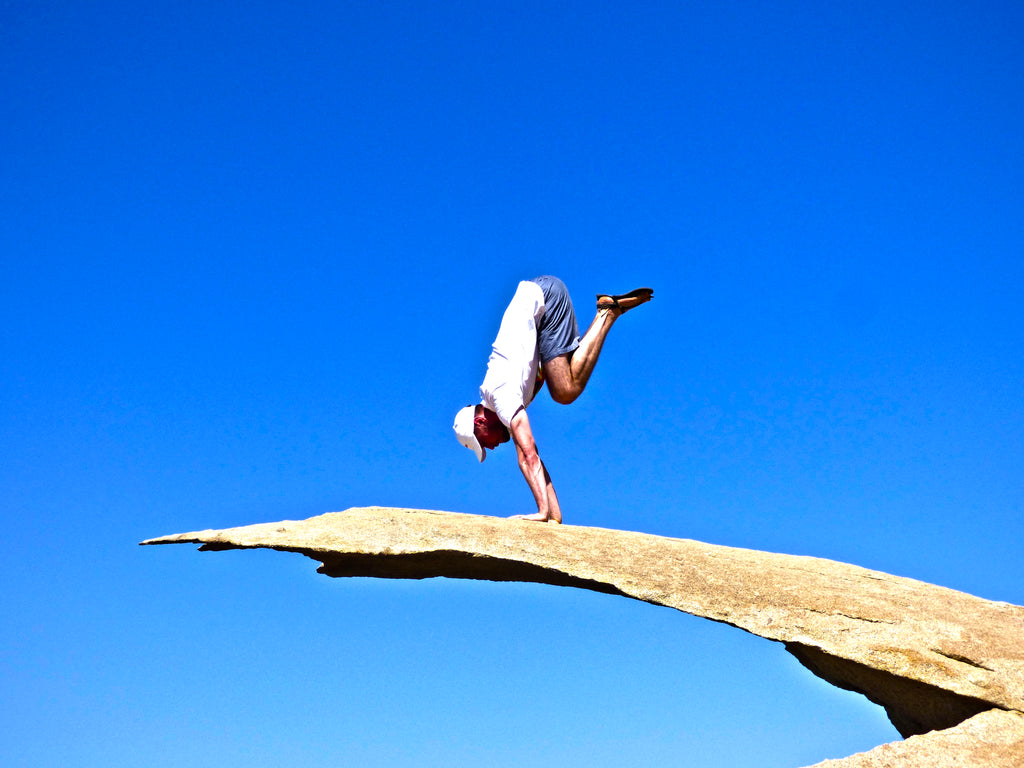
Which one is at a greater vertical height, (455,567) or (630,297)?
(630,297)

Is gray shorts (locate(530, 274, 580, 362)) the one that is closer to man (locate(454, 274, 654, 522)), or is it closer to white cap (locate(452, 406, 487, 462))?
man (locate(454, 274, 654, 522))

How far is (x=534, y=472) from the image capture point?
26.4 ft

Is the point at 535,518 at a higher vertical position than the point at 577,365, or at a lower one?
lower

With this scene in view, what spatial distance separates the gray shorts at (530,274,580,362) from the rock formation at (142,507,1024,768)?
172 centimetres

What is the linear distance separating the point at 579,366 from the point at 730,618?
2.73 m

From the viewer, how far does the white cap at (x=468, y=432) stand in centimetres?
838

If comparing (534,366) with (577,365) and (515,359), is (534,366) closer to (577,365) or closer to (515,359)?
(515,359)

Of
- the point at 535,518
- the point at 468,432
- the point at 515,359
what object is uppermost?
the point at 515,359

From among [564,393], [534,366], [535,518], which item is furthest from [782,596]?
[534,366]

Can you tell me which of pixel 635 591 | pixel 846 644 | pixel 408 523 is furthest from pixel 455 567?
pixel 846 644

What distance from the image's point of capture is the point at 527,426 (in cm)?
816

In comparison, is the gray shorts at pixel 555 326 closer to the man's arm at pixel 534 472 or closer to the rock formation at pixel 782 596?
the man's arm at pixel 534 472

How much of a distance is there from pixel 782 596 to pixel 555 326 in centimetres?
305

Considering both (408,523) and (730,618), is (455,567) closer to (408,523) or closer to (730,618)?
(408,523)
